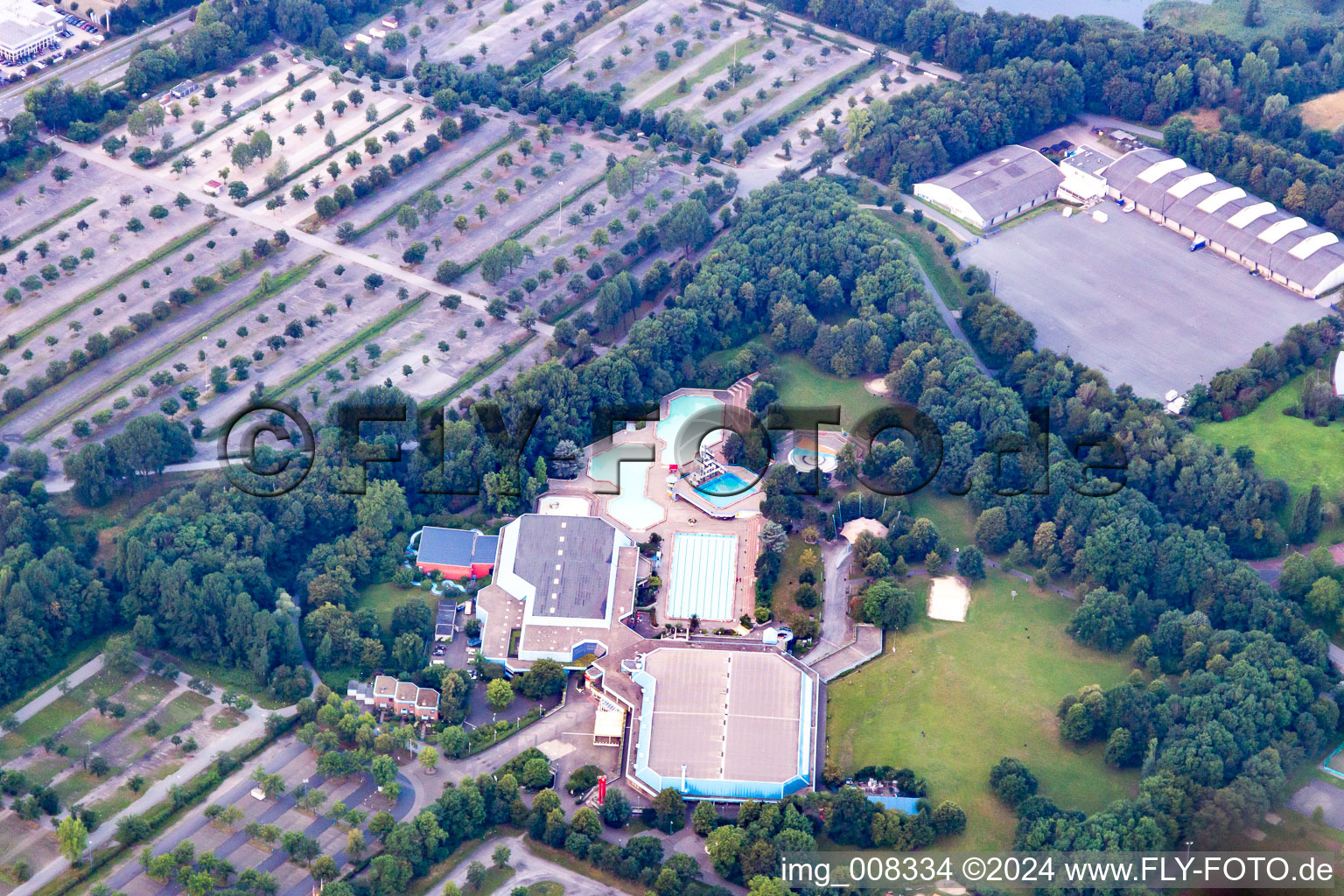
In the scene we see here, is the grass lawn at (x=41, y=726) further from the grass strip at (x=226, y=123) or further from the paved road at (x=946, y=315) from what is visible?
the paved road at (x=946, y=315)

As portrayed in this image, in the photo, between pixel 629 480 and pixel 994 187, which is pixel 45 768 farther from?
pixel 994 187

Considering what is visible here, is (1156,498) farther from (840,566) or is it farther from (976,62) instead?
(976,62)

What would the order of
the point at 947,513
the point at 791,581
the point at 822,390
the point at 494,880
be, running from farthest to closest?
1. the point at 822,390
2. the point at 947,513
3. the point at 791,581
4. the point at 494,880

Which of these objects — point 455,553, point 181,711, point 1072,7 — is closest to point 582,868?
point 455,553

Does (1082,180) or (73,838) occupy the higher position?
(1082,180)

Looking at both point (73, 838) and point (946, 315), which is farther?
point (946, 315)

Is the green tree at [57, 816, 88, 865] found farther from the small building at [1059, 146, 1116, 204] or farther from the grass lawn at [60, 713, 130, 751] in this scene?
the small building at [1059, 146, 1116, 204]

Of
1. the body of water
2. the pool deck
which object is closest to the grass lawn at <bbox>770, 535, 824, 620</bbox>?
the pool deck

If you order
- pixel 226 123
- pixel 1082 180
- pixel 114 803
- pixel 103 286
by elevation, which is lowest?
pixel 114 803
